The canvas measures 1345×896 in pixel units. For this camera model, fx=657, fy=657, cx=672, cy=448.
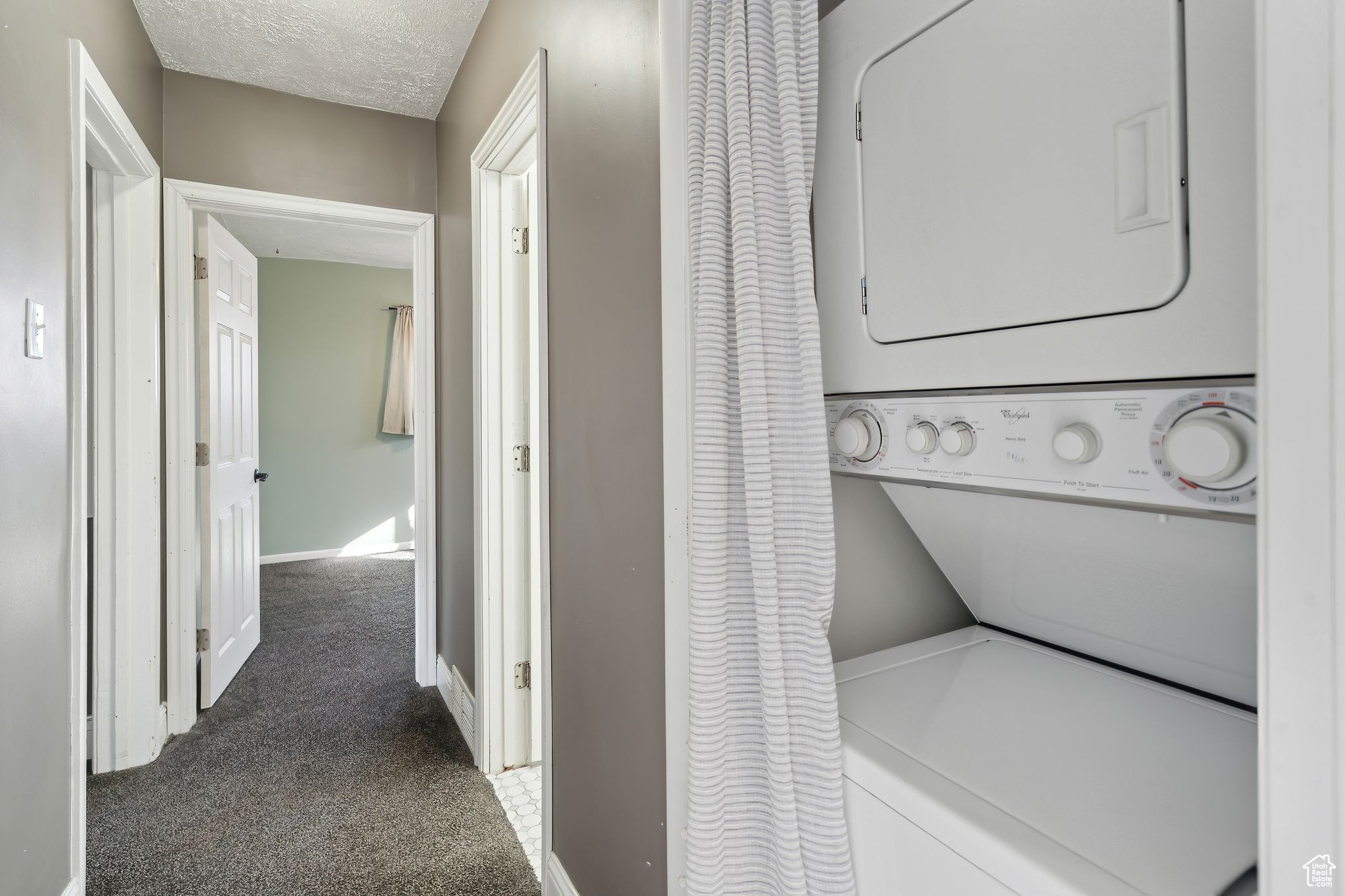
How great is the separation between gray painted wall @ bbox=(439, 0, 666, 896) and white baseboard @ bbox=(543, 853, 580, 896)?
3 centimetres

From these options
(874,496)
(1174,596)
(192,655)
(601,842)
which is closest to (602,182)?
(874,496)

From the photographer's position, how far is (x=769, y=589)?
0.77 m

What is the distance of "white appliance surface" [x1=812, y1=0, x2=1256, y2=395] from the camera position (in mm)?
477

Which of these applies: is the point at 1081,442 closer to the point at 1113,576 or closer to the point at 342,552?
the point at 1113,576

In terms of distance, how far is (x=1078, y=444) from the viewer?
1.84 feet

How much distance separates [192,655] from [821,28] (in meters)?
2.94

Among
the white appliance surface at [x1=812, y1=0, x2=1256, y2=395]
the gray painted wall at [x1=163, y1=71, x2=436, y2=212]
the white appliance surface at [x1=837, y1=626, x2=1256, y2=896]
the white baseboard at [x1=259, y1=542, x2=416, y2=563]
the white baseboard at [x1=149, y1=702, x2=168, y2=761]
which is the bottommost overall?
the white baseboard at [x1=149, y1=702, x2=168, y2=761]

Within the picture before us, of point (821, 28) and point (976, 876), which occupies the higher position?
point (821, 28)

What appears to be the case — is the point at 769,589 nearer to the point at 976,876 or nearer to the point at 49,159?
the point at 976,876

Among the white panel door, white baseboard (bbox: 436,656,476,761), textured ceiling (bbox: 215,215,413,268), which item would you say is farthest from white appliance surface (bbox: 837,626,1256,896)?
textured ceiling (bbox: 215,215,413,268)

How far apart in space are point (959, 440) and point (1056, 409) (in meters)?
0.09

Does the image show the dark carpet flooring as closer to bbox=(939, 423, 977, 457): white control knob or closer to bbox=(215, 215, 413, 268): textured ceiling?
bbox=(939, 423, 977, 457): white control knob

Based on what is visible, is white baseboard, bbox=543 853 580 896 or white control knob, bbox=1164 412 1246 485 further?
white baseboard, bbox=543 853 580 896

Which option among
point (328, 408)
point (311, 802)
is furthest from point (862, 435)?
point (328, 408)
